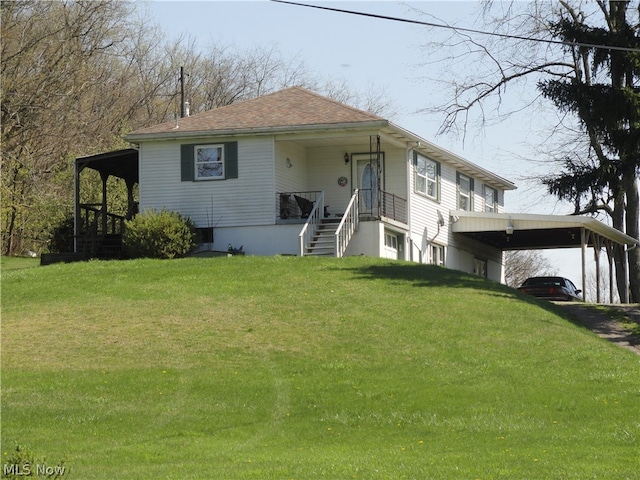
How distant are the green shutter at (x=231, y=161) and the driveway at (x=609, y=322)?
34.8 feet

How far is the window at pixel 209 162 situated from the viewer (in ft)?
115

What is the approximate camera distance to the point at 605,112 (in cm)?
3469

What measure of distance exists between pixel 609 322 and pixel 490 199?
17.9 m

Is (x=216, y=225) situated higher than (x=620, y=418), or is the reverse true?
(x=216, y=225)

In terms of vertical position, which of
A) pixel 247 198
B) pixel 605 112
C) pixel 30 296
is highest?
pixel 605 112

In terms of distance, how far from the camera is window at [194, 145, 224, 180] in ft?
115

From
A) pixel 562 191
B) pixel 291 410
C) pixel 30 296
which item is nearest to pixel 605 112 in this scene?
pixel 562 191

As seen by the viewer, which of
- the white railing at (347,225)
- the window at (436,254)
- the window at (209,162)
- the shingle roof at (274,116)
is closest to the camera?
the white railing at (347,225)

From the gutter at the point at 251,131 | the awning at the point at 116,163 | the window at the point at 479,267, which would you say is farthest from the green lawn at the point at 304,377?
the window at the point at 479,267

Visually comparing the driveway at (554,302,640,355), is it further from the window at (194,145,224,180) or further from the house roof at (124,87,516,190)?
the window at (194,145,224,180)

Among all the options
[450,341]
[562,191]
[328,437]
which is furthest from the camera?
[562,191]

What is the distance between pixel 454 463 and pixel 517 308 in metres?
13.4

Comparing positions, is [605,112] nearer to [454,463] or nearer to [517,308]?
[517,308]

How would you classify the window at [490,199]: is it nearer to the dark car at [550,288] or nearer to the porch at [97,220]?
the dark car at [550,288]
